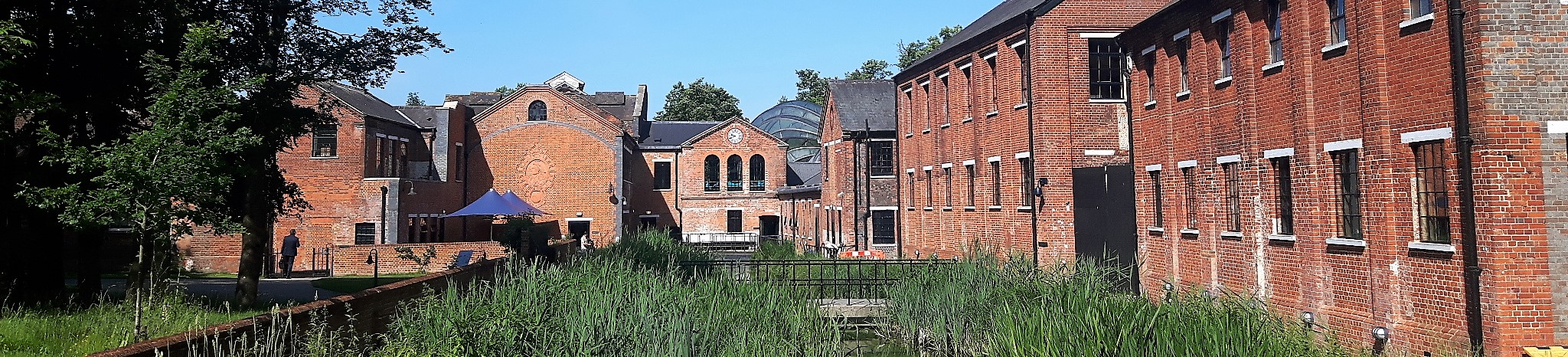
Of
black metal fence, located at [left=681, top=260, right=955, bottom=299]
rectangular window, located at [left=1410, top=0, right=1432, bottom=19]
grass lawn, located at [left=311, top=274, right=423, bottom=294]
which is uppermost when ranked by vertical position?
rectangular window, located at [left=1410, top=0, right=1432, bottom=19]

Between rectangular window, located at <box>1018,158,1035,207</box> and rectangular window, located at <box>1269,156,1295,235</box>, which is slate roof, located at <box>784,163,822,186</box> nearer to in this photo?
rectangular window, located at <box>1018,158,1035,207</box>

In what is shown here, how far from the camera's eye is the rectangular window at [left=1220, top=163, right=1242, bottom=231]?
50.6 feet

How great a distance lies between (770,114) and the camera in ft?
218

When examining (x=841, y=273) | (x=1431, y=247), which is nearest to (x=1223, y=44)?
(x=1431, y=247)

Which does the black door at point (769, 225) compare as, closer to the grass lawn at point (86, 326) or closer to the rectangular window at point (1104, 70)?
the rectangular window at point (1104, 70)

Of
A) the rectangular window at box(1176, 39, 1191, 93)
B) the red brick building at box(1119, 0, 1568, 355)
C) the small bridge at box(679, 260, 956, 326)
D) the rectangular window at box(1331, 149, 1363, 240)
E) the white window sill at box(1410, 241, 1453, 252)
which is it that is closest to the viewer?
the red brick building at box(1119, 0, 1568, 355)

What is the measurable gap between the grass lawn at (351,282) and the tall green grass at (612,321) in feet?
28.8

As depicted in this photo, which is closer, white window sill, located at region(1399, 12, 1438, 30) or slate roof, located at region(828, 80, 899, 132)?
white window sill, located at region(1399, 12, 1438, 30)

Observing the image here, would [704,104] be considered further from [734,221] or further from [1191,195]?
[1191,195]

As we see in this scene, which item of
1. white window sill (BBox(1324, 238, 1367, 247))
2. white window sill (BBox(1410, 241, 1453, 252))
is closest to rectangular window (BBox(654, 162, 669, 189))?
white window sill (BBox(1324, 238, 1367, 247))

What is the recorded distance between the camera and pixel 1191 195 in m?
16.8

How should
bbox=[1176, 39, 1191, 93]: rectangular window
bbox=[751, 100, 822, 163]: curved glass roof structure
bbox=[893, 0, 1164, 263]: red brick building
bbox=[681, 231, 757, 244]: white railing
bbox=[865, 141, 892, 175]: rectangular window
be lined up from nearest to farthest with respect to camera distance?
1. bbox=[1176, 39, 1191, 93]: rectangular window
2. bbox=[893, 0, 1164, 263]: red brick building
3. bbox=[865, 141, 892, 175]: rectangular window
4. bbox=[681, 231, 757, 244]: white railing
5. bbox=[751, 100, 822, 163]: curved glass roof structure

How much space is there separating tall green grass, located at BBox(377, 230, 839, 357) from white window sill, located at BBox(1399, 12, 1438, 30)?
7195 mm

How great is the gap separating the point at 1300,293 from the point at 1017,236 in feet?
28.7
